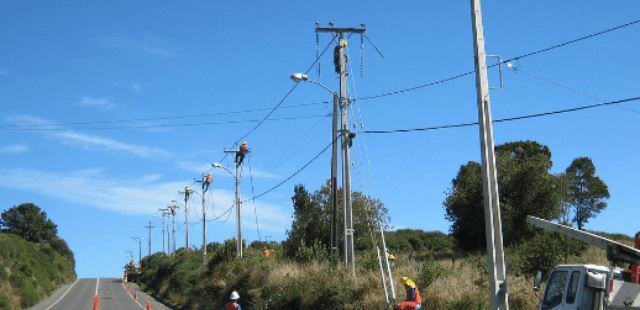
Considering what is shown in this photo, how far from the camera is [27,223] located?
374 ft

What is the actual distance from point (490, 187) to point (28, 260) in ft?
227

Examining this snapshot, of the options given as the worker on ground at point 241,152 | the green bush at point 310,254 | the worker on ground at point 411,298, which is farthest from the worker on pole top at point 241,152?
the worker on ground at point 411,298

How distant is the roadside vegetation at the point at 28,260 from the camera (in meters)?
55.4

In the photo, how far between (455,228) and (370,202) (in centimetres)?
938

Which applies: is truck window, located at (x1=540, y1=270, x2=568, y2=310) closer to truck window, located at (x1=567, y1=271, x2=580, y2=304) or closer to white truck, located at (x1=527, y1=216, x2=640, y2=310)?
white truck, located at (x1=527, y1=216, x2=640, y2=310)

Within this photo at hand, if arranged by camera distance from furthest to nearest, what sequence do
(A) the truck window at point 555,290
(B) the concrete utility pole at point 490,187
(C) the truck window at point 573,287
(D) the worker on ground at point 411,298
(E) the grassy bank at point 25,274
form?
(E) the grassy bank at point 25,274
(D) the worker on ground at point 411,298
(B) the concrete utility pole at point 490,187
(A) the truck window at point 555,290
(C) the truck window at point 573,287

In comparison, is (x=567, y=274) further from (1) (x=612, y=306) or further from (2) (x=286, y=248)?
(2) (x=286, y=248)

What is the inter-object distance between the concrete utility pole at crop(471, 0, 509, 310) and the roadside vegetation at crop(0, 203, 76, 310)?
1729 inches

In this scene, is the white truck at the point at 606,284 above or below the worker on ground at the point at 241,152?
below

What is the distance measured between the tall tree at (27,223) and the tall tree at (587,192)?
300 ft

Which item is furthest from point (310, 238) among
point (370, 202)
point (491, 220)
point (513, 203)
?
point (491, 220)

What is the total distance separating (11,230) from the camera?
4412 inches

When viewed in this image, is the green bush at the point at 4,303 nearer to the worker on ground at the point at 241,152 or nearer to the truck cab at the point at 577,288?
the worker on ground at the point at 241,152

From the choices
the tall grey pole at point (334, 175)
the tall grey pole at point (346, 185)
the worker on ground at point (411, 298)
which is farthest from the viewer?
the tall grey pole at point (334, 175)
